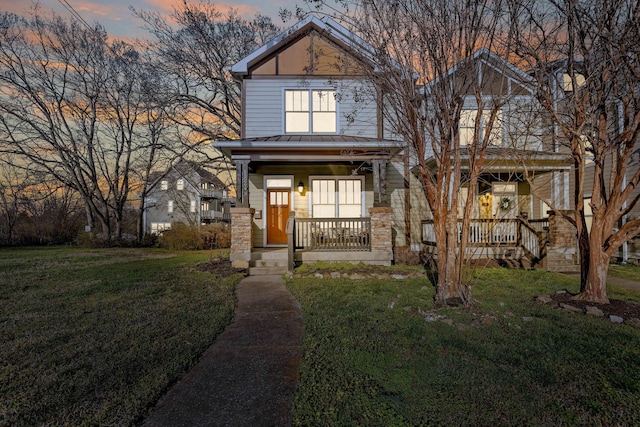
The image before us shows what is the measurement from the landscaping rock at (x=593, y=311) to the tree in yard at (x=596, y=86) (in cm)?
42

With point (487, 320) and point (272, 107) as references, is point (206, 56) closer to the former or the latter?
point (272, 107)

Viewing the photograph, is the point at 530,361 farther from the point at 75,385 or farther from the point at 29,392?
the point at 29,392

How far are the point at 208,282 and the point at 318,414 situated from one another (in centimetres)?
568

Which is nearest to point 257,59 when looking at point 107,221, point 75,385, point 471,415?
point 75,385

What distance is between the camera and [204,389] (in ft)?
9.33

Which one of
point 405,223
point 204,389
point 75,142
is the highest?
point 75,142

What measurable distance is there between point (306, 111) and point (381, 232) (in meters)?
4.92

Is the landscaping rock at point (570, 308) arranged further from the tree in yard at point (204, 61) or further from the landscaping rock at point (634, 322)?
the tree in yard at point (204, 61)

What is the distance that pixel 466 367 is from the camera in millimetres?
3066

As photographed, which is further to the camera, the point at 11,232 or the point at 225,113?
the point at 11,232

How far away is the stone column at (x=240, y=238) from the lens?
8.95 metres

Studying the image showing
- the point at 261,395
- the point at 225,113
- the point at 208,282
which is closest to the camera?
the point at 261,395

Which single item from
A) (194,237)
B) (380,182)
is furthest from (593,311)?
(194,237)

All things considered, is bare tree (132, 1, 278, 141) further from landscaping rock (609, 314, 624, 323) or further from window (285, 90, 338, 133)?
landscaping rock (609, 314, 624, 323)
